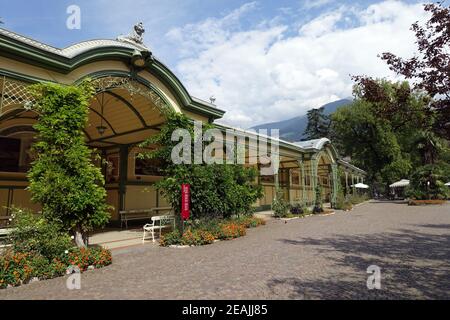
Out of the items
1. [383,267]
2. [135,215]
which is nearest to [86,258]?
[383,267]

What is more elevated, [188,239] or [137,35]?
[137,35]

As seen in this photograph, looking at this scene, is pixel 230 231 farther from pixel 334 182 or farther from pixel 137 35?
pixel 334 182

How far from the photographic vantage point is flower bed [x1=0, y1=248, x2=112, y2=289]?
512 cm

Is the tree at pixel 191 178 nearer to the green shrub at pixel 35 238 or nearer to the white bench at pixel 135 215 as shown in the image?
the green shrub at pixel 35 238

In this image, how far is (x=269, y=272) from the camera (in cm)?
569


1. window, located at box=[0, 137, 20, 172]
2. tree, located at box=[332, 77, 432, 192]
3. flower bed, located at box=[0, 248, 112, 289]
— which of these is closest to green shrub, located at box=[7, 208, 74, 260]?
flower bed, located at box=[0, 248, 112, 289]

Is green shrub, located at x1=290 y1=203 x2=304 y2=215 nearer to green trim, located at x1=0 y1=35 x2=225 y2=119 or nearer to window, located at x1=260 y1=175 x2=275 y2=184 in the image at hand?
window, located at x1=260 y1=175 x2=275 y2=184

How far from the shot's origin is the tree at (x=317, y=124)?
62781 mm

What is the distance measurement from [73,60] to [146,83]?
257 cm

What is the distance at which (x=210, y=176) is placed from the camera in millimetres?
10180

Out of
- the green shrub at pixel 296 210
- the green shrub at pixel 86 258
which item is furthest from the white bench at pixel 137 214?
the green shrub at pixel 296 210

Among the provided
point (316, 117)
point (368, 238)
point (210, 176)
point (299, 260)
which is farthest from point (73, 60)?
point (316, 117)

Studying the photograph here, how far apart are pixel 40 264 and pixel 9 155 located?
842 cm

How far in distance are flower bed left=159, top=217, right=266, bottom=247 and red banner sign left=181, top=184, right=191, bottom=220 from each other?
1.69 feet
